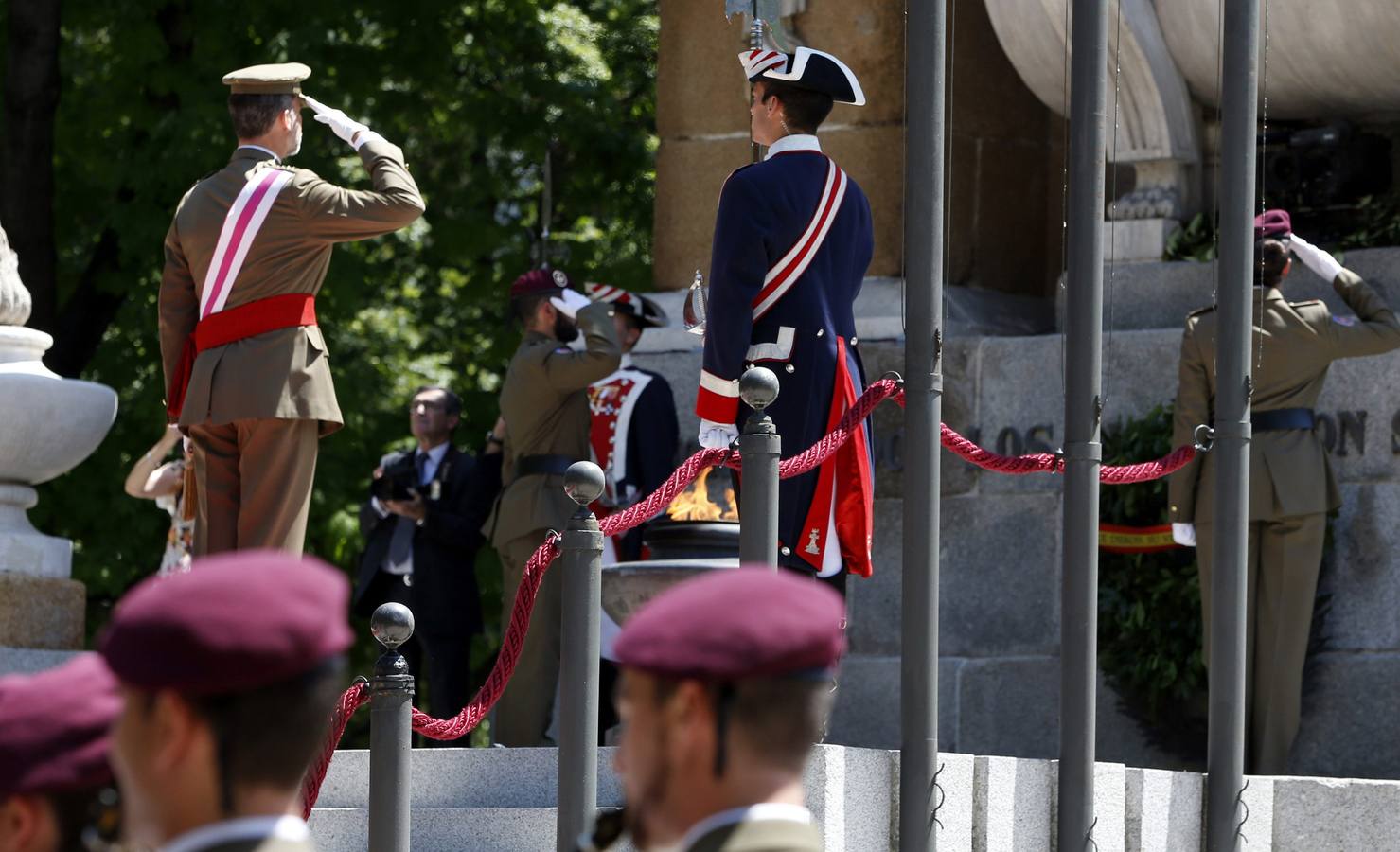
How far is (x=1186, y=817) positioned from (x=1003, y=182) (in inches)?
175

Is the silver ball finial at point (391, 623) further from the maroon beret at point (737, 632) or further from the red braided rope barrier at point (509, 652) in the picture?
the maroon beret at point (737, 632)

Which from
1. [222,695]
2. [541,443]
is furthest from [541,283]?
[222,695]

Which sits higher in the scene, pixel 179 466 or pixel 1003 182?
pixel 1003 182

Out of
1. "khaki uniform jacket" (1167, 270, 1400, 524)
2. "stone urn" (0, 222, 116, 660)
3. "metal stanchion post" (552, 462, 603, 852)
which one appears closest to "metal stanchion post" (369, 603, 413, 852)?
"metal stanchion post" (552, 462, 603, 852)

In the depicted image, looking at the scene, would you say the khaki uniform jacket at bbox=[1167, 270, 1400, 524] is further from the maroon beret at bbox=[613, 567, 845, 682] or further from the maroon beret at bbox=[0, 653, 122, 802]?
the maroon beret at bbox=[0, 653, 122, 802]

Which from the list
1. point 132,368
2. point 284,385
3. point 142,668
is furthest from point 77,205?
point 142,668

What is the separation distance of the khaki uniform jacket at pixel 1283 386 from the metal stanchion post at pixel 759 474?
111 inches

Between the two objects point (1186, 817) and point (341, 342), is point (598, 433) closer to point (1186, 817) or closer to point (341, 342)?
point (1186, 817)

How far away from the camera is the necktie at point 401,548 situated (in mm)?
10859

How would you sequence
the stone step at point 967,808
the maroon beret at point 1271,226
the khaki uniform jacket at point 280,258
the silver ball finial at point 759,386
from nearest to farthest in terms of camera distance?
the silver ball finial at point 759,386 → the stone step at point 967,808 → the khaki uniform jacket at point 280,258 → the maroon beret at point 1271,226

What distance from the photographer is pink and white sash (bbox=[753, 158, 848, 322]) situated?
26.2 feet

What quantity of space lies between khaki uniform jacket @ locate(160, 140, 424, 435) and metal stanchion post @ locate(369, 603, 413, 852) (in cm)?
156

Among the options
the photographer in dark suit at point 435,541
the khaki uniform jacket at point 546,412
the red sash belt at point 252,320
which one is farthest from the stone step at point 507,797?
the photographer in dark suit at point 435,541

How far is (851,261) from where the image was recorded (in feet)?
26.8
